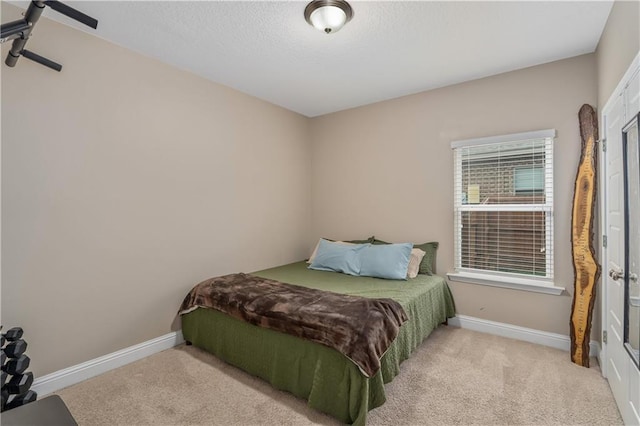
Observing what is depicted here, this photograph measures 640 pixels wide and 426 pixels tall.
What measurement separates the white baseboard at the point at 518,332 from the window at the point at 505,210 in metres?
0.39

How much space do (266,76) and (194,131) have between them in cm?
88

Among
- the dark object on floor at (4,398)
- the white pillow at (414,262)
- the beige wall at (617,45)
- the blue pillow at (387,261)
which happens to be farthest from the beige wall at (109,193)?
the beige wall at (617,45)

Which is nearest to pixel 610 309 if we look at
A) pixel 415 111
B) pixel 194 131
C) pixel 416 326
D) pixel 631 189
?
pixel 631 189

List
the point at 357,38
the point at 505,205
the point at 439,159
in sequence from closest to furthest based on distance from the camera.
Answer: the point at 357,38 → the point at 505,205 → the point at 439,159

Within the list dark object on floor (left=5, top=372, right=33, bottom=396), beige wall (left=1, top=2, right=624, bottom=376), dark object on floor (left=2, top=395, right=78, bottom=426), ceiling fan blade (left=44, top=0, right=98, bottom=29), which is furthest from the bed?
ceiling fan blade (left=44, top=0, right=98, bottom=29)

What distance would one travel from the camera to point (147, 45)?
2.49 meters

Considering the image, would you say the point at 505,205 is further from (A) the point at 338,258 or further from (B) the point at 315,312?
(B) the point at 315,312

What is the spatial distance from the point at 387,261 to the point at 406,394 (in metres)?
1.28

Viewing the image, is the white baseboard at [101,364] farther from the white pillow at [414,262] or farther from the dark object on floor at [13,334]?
the white pillow at [414,262]

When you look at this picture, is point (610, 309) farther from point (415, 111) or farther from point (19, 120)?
point (19, 120)

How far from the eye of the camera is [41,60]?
76.4 inches

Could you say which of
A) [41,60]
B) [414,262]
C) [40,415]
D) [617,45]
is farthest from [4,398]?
[617,45]

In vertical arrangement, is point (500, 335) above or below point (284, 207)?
below

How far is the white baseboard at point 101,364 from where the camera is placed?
2115 mm
